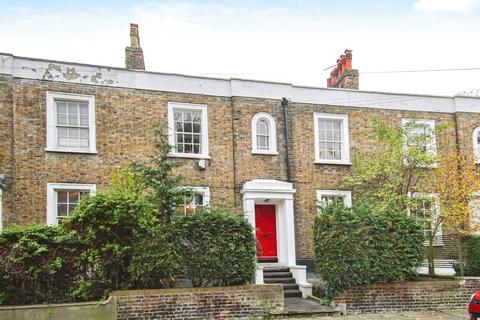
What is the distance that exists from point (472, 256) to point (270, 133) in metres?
8.12

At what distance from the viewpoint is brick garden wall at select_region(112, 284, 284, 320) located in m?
11.5

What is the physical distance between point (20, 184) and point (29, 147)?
1150mm

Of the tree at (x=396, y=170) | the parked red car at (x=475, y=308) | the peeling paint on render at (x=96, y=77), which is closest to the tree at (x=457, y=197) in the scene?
the tree at (x=396, y=170)

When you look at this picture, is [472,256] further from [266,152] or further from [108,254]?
[108,254]

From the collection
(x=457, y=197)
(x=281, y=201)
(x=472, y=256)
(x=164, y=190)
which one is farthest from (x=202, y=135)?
(x=472, y=256)

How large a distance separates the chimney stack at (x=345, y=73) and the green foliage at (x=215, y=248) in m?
10.1

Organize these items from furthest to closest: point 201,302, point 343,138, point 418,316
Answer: point 343,138, point 418,316, point 201,302

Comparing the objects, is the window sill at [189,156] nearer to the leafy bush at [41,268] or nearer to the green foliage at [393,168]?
the green foliage at [393,168]

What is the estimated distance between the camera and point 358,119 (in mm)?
19422

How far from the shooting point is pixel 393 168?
17.6m

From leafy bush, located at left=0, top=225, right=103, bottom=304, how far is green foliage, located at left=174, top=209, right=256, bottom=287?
216 centimetres

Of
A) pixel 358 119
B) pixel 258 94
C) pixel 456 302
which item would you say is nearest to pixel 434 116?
pixel 358 119

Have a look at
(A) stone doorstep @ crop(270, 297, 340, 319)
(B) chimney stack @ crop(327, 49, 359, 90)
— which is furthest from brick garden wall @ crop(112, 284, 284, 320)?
(B) chimney stack @ crop(327, 49, 359, 90)

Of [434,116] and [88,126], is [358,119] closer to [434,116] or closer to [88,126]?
[434,116]
